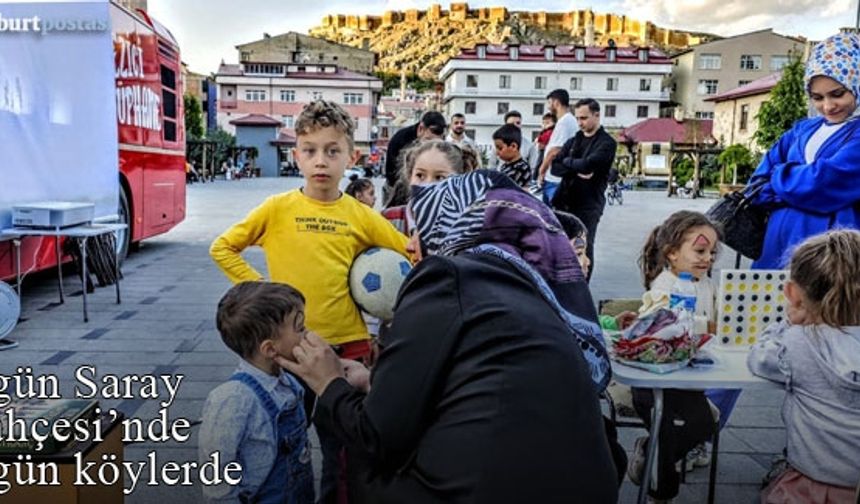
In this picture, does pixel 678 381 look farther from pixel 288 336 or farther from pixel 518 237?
pixel 288 336

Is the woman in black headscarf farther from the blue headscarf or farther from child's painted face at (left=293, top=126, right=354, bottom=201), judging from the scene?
the blue headscarf

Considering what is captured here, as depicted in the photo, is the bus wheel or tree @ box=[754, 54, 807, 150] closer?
the bus wheel

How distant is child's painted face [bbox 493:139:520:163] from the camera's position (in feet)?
22.0

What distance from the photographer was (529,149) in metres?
10.8

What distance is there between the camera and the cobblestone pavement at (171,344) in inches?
143

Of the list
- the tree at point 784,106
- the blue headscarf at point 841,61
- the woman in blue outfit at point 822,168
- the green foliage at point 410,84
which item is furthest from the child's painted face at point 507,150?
the green foliage at point 410,84

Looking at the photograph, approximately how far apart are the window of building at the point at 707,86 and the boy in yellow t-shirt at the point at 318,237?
74.5 metres

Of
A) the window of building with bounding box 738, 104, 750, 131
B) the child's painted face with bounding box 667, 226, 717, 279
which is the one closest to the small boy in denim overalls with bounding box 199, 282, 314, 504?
the child's painted face with bounding box 667, 226, 717, 279

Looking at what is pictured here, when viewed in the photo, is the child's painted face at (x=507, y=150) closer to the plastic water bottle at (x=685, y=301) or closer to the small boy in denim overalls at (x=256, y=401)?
the plastic water bottle at (x=685, y=301)

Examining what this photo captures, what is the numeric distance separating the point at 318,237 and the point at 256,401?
818 mm

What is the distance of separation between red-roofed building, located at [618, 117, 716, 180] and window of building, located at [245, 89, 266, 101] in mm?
36761

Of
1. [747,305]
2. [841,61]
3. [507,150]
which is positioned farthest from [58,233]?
[841,61]

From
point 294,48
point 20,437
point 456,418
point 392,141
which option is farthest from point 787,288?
point 294,48

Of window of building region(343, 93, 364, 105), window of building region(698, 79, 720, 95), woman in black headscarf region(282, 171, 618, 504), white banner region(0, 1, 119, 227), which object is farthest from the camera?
window of building region(698, 79, 720, 95)
